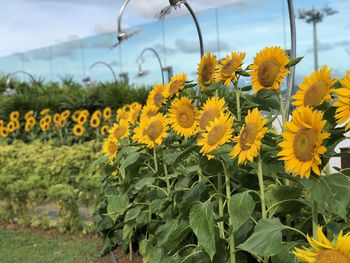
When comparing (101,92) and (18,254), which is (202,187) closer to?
(18,254)

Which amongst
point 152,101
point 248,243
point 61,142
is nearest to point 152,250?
point 152,101

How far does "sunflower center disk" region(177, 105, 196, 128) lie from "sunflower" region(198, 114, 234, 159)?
0.50 m

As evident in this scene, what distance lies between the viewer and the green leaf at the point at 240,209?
2021mm

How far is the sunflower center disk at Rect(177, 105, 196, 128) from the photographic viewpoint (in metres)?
2.75

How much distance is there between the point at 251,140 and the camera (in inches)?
76.7

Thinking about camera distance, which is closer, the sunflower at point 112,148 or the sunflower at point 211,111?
the sunflower at point 211,111

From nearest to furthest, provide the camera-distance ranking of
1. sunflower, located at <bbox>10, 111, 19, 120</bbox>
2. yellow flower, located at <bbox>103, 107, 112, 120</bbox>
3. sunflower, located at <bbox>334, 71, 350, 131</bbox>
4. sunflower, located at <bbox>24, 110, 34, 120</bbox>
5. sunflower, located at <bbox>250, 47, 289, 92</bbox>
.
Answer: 1. sunflower, located at <bbox>334, 71, 350, 131</bbox>
2. sunflower, located at <bbox>250, 47, 289, 92</bbox>
3. yellow flower, located at <bbox>103, 107, 112, 120</bbox>
4. sunflower, located at <bbox>24, 110, 34, 120</bbox>
5. sunflower, located at <bbox>10, 111, 19, 120</bbox>

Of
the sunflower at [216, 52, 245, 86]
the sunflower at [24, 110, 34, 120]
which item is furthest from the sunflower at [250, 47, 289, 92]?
the sunflower at [24, 110, 34, 120]

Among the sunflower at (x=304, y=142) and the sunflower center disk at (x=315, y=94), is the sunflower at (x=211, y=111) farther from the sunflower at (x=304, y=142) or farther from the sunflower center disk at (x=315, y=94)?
the sunflower at (x=304, y=142)

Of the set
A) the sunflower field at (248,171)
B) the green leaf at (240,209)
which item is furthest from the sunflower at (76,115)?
the green leaf at (240,209)

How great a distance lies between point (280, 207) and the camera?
219 cm

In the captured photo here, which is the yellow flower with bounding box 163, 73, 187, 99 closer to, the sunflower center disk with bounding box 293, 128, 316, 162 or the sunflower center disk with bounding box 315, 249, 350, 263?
the sunflower center disk with bounding box 293, 128, 316, 162

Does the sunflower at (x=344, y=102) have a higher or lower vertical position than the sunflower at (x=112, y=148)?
higher

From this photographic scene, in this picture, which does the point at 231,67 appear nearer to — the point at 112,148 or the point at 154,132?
the point at 154,132
